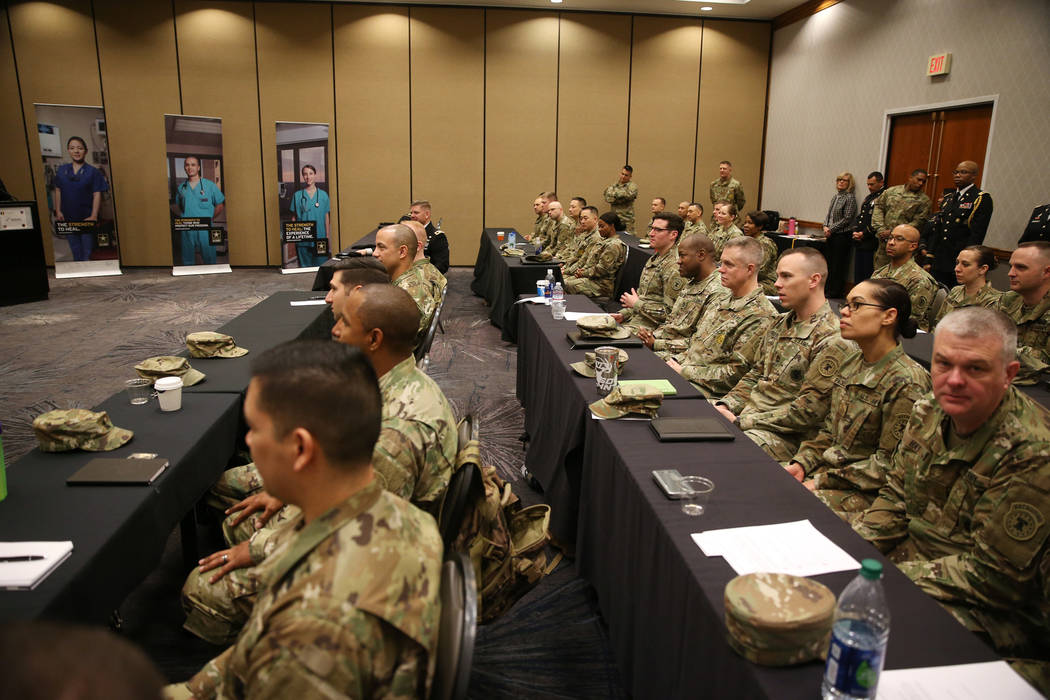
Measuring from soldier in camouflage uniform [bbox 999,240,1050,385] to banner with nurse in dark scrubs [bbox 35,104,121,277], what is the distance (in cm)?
1082

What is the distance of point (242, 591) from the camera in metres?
1.86

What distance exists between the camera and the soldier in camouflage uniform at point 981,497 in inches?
62.6

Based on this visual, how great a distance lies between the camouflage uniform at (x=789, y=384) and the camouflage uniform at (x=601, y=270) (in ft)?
11.1

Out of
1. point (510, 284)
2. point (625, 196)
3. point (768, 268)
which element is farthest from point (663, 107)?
point (510, 284)

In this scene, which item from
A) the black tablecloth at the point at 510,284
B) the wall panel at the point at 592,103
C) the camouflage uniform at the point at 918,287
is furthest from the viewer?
the wall panel at the point at 592,103

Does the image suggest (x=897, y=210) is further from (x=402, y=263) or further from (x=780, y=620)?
(x=780, y=620)

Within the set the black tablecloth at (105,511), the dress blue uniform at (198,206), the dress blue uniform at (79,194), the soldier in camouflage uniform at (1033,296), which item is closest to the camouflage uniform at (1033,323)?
the soldier in camouflage uniform at (1033,296)

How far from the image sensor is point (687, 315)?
4.21 metres

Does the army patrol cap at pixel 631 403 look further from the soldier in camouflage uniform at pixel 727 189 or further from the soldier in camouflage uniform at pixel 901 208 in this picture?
the soldier in camouflage uniform at pixel 727 189

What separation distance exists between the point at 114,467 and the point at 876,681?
2.00m

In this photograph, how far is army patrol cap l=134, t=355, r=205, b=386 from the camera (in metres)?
2.77

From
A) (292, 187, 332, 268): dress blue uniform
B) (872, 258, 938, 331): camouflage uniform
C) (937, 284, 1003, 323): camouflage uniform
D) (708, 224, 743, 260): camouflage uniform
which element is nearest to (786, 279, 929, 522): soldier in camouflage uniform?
(937, 284, 1003, 323): camouflage uniform

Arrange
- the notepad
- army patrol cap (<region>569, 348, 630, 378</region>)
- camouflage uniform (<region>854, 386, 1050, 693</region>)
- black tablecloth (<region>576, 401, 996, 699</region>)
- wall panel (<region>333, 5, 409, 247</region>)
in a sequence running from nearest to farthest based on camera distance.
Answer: black tablecloth (<region>576, 401, 996, 699</region>), the notepad, camouflage uniform (<region>854, 386, 1050, 693</region>), army patrol cap (<region>569, 348, 630, 378</region>), wall panel (<region>333, 5, 409, 247</region>)

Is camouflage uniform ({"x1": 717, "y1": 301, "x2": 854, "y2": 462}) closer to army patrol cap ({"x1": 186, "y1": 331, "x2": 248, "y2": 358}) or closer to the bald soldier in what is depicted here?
the bald soldier
